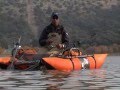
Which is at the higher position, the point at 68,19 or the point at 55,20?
the point at 55,20

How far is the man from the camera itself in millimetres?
21891

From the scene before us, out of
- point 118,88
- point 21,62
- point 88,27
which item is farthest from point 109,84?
point 88,27

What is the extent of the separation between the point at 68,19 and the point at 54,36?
56533mm

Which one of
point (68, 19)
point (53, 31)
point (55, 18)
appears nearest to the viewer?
point (55, 18)

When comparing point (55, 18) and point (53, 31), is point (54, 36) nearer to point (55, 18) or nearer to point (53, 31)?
point (53, 31)

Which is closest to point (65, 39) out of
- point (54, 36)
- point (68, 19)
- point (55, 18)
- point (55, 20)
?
point (54, 36)

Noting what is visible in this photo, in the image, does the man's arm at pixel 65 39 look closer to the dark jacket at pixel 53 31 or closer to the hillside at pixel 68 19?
the dark jacket at pixel 53 31

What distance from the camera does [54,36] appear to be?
72.8 feet

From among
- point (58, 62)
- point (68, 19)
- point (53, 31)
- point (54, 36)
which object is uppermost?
point (68, 19)

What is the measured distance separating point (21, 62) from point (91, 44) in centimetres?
4297

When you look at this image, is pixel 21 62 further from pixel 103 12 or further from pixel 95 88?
pixel 103 12

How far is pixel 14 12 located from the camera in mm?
81188

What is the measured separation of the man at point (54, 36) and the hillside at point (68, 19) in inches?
1613

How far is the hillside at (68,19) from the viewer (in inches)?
2761
